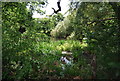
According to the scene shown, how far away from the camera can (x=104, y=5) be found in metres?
3.54

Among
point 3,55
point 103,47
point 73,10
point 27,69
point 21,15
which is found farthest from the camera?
point 73,10

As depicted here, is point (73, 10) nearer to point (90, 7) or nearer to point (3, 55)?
point (90, 7)

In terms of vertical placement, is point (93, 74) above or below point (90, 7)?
below

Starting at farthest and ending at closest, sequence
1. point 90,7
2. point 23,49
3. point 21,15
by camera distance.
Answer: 1. point 90,7
2. point 21,15
3. point 23,49

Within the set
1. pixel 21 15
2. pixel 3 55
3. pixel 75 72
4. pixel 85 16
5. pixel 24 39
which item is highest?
pixel 21 15

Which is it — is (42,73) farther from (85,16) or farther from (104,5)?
(104,5)

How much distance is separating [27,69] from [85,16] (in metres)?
2.63

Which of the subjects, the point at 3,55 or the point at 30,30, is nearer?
the point at 3,55

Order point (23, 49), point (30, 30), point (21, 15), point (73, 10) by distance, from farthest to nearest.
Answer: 1. point (73, 10)
2. point (21, 15)
3. point (30, 30)
4. point (23, 49)

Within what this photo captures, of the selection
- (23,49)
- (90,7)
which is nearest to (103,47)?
(23,49)

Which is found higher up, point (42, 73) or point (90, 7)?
point (90, 7)

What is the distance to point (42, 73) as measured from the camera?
270 cm

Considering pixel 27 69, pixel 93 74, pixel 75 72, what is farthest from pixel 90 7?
pixel 27 69

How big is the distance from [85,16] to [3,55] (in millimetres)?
2840
